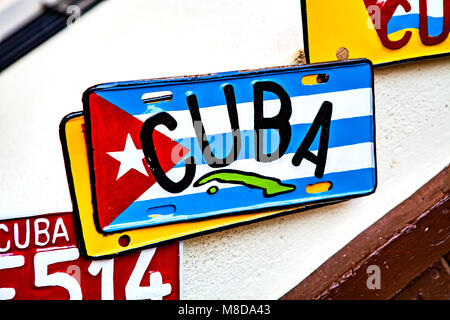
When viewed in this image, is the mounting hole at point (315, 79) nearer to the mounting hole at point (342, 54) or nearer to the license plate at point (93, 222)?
the mounting hole at point (342, 54)

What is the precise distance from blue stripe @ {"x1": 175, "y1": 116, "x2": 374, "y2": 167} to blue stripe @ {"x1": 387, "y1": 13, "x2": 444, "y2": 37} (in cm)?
20

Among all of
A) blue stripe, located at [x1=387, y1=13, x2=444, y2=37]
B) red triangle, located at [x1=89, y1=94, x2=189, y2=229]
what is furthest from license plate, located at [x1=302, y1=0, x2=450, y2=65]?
red triangle, located at [x1=89, y1=94, x2=189, y2=229]

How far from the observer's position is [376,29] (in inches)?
34.6

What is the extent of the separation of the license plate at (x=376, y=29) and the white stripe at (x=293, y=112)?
3.2 inches

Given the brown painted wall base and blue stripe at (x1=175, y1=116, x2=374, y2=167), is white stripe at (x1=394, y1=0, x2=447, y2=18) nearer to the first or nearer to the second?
blue stripe at (x1=175, y1=116, x2=374, y2=167)

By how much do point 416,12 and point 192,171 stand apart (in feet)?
1.88

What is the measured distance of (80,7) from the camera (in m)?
0.73

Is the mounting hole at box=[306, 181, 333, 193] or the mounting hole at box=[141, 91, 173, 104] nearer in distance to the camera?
the mounting hole at box=[141, 91, 173, 104]

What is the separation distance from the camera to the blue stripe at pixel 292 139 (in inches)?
31.5

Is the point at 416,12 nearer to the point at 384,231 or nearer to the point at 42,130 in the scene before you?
the point at 384,231

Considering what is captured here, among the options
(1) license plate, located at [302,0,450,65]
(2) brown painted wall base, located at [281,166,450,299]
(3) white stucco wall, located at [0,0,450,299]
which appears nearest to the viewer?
(3) white stucco wall, located at [0,0,450,299]

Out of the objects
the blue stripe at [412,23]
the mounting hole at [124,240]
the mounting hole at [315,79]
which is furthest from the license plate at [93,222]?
the blue stripe at [412,23]

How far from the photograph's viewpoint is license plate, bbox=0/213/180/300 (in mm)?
766
